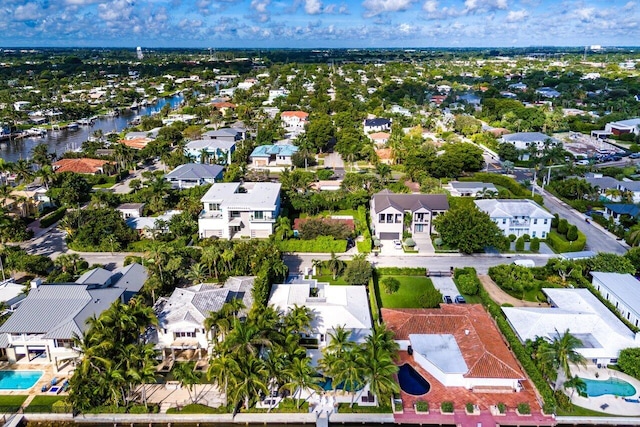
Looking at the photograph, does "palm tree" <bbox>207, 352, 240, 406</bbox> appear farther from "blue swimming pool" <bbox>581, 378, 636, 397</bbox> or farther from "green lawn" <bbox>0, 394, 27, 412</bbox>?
"blue swimming pool" <bbox>581, 378, 636, 397</bbox>

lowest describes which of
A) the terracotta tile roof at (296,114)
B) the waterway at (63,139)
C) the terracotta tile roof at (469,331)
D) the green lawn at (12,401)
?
the green lawn at (12,401)

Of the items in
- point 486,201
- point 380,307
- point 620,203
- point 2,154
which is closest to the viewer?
point 380,307

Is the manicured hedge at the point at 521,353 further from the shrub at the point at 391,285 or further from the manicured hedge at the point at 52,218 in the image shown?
the manicured hedge at the point at 52,218

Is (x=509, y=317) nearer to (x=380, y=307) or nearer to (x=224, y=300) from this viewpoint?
(x=380, y=307)

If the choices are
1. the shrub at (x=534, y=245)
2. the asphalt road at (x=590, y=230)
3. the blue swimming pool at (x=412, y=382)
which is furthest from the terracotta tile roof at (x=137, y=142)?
the blue swimming pool at (x=412, y=382)

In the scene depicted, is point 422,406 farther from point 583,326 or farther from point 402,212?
point 402,212

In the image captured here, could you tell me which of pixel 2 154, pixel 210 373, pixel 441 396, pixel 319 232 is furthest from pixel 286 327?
pixel 2 154
